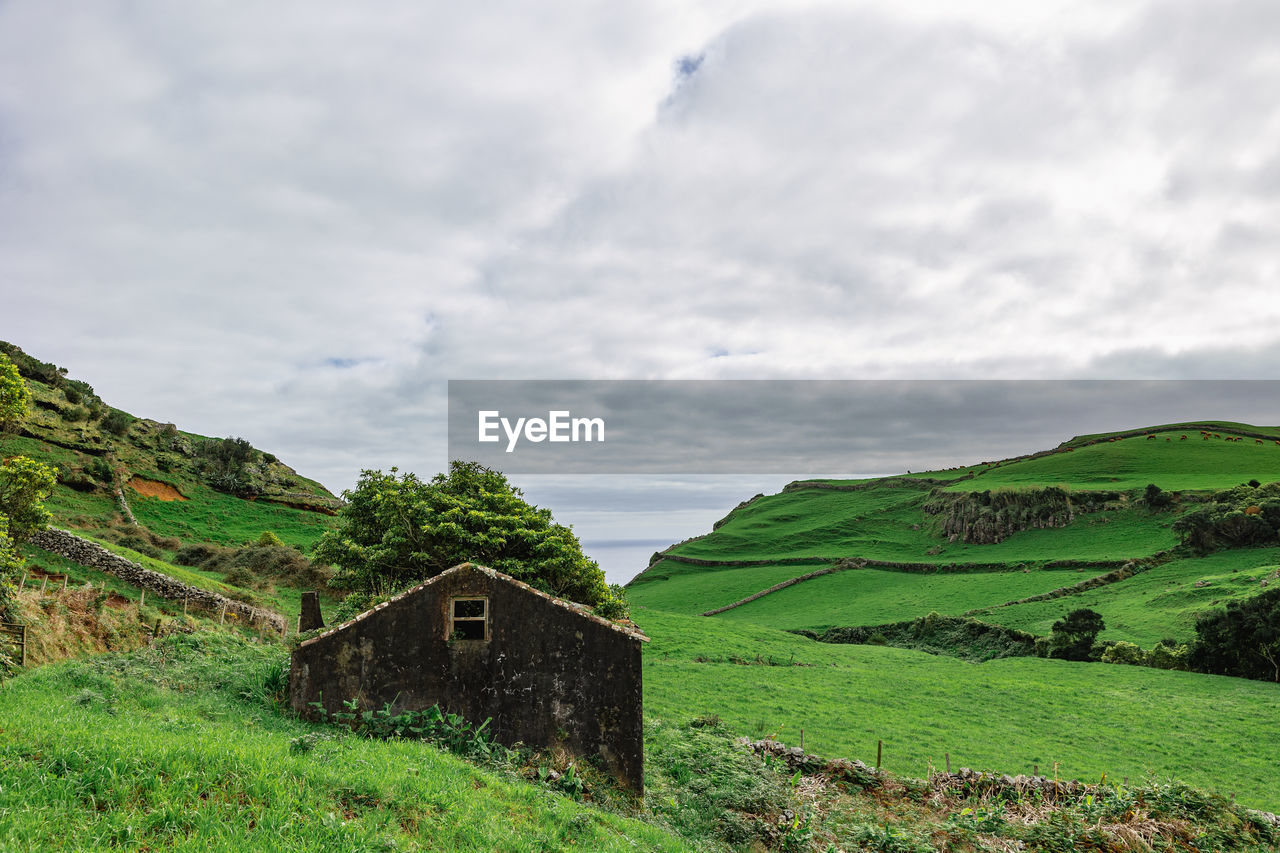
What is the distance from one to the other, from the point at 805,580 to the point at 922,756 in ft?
235

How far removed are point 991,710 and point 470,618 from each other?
3461 centimetres

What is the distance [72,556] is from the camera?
35.8 meters

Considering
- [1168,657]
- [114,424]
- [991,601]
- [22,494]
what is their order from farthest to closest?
[114,424] → [991,601] → [1168,657] → [22,494]

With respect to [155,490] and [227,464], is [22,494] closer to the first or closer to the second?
[155,490]

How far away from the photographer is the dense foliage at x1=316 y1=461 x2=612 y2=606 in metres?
28.9

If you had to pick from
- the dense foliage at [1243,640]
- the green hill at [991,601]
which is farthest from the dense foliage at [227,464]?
the dense foliage at [1243,640]

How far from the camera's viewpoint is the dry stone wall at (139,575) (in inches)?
1387

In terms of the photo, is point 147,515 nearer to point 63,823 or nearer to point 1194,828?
point 63,823

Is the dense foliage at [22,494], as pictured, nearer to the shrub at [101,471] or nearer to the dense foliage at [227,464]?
the shrub at [101,471]

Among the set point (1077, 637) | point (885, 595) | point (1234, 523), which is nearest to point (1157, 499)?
point (1234, 523)

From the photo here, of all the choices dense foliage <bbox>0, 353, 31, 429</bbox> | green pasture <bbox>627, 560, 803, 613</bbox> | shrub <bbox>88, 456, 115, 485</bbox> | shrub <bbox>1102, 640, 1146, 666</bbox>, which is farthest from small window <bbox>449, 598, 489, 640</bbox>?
green pasture <bbox>627, 560, 803, 613</bbox>

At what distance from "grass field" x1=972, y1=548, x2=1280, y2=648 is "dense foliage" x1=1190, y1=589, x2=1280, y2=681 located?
523 cm

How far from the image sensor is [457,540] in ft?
94.9

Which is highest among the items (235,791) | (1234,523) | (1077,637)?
(235,791)
